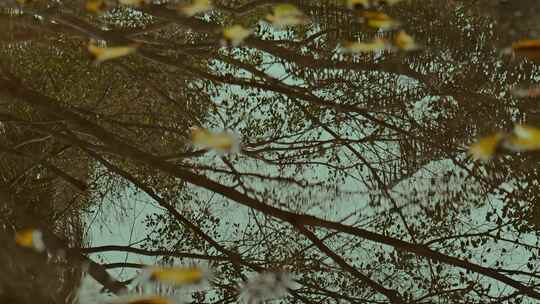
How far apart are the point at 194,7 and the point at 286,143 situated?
52cm

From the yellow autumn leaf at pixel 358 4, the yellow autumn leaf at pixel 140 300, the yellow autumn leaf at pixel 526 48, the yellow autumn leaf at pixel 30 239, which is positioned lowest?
the yellow autumn leaf at pixel 140 300

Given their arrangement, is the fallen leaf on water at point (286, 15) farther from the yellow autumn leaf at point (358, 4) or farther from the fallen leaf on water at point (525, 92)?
the fallen leaf on water at point (525, 92)

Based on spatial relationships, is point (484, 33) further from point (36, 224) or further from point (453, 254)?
point (36, 224)

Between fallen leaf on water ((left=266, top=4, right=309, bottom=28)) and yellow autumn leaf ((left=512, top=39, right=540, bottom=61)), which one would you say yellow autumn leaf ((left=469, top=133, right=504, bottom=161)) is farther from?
fallen leaf on water ((left=266, top=4, right=309, bottom=28))

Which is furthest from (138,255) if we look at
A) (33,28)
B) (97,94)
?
(33,28)

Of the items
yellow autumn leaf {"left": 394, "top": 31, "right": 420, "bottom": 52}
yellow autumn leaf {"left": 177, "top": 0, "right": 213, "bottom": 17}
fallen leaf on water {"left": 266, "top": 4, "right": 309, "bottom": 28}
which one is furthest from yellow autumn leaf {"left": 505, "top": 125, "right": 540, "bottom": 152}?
yellow autumn leaf {"left": 177, "top": 0, "right": 213, "bottom": 17}

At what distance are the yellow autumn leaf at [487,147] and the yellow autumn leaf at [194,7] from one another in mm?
597

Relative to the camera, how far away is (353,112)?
154 cm

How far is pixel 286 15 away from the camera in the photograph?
143 cm

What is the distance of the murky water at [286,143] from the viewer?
1369 mm

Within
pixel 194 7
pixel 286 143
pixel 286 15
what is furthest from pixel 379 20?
pixel 286 143

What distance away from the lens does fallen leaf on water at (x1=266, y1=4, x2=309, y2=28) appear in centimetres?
142

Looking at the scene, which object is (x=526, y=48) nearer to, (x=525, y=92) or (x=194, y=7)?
(x=525, y=92)

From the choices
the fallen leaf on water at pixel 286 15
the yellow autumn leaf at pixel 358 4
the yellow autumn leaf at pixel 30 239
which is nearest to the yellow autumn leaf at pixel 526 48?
the yellow autumn leaf at pixel 358 4
